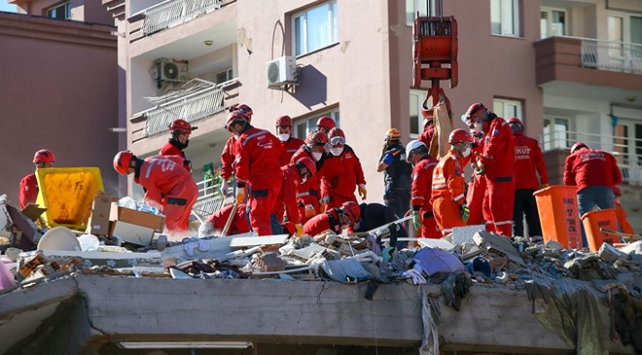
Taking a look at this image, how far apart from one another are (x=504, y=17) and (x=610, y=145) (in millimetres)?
4283

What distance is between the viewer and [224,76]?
151ft

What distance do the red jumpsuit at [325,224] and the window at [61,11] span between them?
29.9 metres

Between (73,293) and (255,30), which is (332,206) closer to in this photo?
(73,293)

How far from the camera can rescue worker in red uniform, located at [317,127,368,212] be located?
2416cm

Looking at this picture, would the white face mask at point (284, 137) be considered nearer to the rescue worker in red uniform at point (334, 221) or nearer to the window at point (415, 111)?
the rescue worker in red uniform at point (334, 221)

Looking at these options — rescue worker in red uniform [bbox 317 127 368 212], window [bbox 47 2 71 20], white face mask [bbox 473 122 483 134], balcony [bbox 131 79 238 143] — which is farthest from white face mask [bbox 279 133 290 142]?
window [bbox 47 2 71 20]

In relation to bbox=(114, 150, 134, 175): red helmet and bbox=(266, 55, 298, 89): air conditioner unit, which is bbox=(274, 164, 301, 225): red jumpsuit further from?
bbox=(266, 55, 298, 89): air conditioner unit

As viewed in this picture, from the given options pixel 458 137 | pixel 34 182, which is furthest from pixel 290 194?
pixel 34 182

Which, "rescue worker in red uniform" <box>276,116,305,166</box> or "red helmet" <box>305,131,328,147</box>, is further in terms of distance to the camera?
"rescue worker in red uniform" <box>276,116,305,166</box>

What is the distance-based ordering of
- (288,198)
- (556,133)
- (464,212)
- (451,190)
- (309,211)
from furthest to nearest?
1. (556,133)
2. (309,211)
3. (288,198)
4. (464,212)
5. (451,190)

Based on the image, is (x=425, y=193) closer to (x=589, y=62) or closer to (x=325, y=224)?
(x=325, y=224)

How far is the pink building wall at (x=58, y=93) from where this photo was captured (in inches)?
1812

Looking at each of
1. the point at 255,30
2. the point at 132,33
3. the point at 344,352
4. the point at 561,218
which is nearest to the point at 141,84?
the point at 132,33

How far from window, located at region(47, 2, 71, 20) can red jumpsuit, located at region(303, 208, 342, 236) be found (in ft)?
97.9
